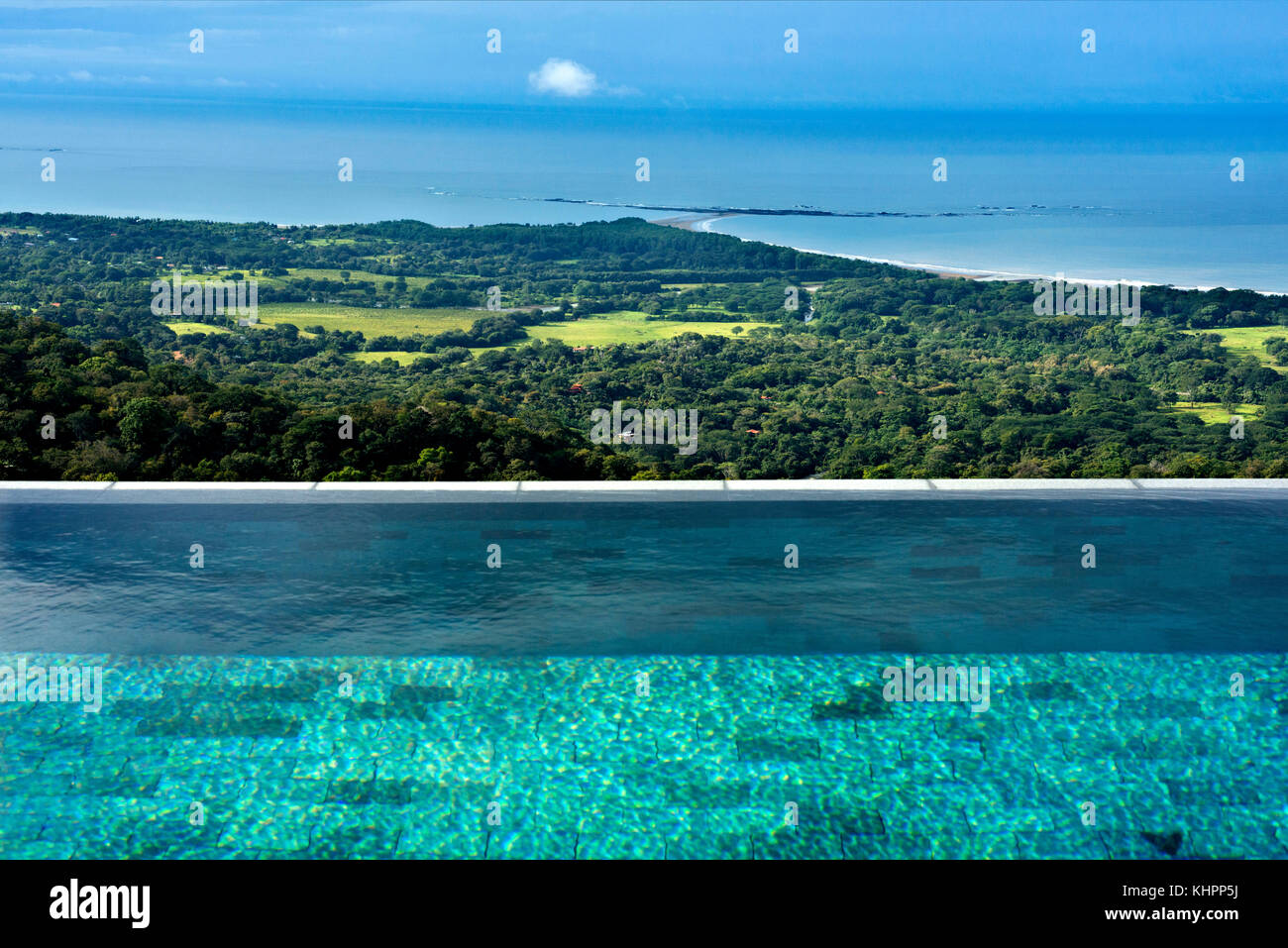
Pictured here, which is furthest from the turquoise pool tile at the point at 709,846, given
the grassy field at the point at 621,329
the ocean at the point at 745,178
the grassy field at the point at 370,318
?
the ocean at the point at 745,178

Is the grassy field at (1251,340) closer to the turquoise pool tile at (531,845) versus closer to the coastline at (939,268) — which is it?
the coastline at (939,268)

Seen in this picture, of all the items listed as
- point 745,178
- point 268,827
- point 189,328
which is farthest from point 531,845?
point 745,178

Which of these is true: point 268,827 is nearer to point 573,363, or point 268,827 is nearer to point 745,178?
point 573,363

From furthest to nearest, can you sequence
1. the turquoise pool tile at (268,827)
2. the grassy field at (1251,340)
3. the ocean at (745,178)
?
the ocean at (745,178) → the grassy field at (1251,340) → the turquoise pool tile at (268,827)

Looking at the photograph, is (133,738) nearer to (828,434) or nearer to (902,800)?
(902,800)

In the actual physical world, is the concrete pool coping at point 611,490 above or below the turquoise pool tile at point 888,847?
above
